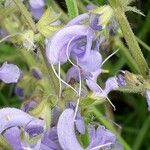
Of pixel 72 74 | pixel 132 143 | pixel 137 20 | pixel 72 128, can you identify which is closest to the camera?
pixel 72 128

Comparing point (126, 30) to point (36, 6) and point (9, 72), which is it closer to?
point (9, 72)

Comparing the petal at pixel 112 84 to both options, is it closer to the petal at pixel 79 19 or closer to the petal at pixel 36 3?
the petal at pixel 79 19

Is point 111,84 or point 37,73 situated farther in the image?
point 37,73

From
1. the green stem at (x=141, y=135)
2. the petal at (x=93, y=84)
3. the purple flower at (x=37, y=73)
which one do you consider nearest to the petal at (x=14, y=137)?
the petal at (x=93, y=84)

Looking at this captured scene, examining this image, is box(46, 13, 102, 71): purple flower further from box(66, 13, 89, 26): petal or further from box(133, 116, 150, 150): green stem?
box(133, 116, 150, 150): green stem

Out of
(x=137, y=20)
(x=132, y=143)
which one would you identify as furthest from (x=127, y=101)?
(x=137, y=20)

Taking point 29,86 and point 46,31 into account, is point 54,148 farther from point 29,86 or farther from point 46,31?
point 29,86

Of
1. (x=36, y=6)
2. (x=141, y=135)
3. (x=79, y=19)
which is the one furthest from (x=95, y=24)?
(x=141, y=135)
